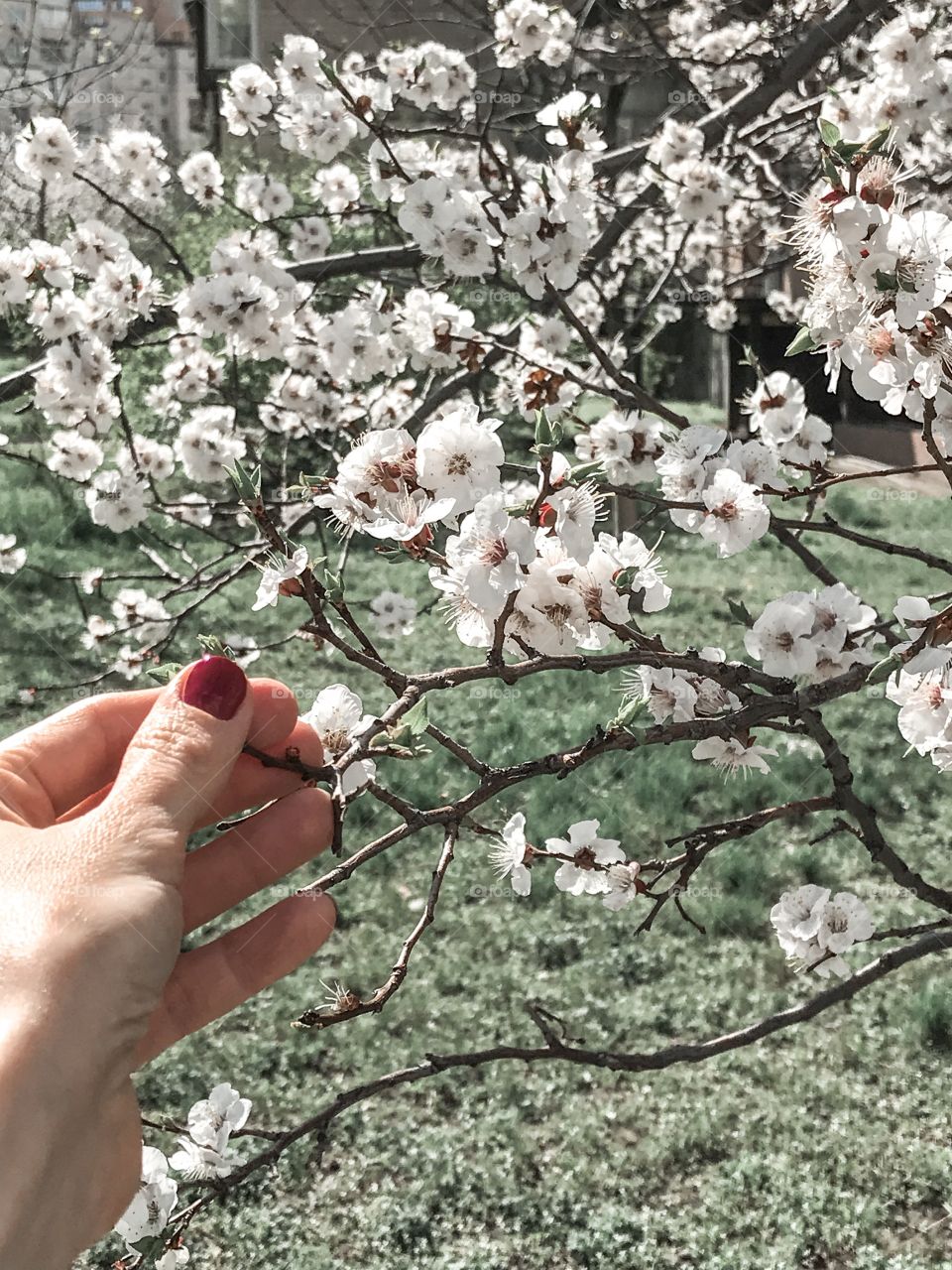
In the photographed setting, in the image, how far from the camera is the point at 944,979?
2850 millimetres

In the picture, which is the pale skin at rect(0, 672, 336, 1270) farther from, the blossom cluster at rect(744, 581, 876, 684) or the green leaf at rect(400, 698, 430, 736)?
the blossom cluster at rect(744, 581, 876, 684)

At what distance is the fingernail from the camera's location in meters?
0.90

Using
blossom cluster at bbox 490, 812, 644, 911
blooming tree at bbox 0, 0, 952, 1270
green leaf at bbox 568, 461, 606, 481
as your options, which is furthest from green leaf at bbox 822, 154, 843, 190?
blossom cluster at bbox 490, 812, 644, 911

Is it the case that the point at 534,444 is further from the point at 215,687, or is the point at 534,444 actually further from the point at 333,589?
the point at 215,687

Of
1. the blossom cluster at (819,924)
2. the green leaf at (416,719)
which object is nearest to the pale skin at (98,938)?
the green leaf at (416,719)

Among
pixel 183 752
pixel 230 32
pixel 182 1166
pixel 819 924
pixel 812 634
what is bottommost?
pixel 182 1166

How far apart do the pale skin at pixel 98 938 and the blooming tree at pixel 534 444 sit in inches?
2.9

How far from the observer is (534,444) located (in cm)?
96

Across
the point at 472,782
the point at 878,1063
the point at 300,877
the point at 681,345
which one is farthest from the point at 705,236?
the point at 681,345

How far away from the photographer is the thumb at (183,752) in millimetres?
863

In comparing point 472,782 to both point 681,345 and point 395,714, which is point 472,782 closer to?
point 395,714

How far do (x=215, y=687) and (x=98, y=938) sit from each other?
200 millimetres

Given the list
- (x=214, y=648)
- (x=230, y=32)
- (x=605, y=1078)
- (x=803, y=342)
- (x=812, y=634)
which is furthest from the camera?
(x=230, y=32)

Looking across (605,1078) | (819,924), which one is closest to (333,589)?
(819,924)
